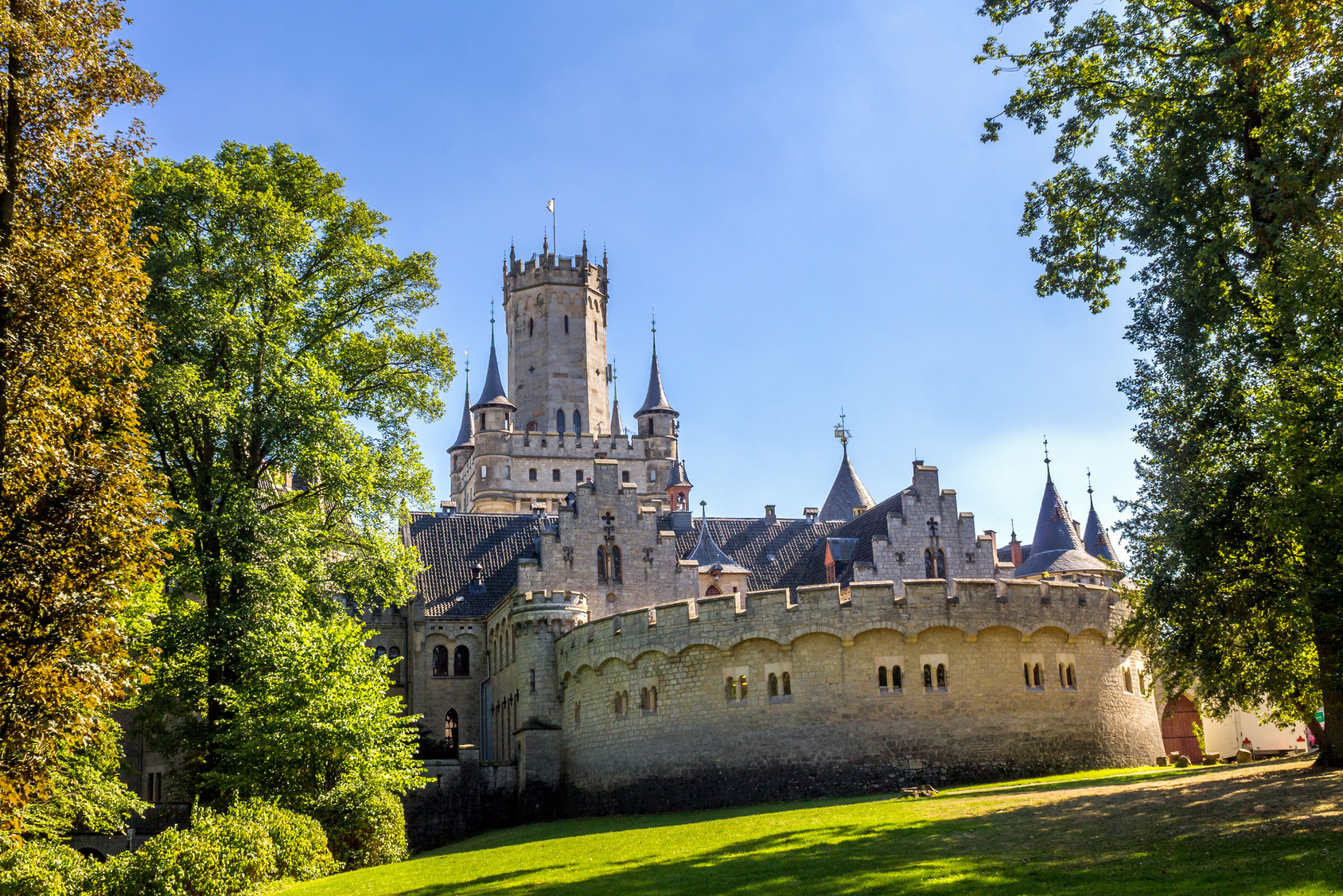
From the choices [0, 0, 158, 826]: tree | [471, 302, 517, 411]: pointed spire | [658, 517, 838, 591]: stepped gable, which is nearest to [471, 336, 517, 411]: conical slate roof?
[471, 302, 517, 411]: pointed spire

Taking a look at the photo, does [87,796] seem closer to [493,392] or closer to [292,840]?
[292,840]

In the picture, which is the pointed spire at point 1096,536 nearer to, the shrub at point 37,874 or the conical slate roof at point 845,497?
the conical slate roof at point 845,497

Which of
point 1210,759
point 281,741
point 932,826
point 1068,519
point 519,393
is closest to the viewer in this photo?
point 932,826

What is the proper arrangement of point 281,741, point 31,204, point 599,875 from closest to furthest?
point 31,204, point 599,875, point 281,741

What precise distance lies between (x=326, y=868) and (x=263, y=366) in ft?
41.0

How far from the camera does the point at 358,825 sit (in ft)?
98.9

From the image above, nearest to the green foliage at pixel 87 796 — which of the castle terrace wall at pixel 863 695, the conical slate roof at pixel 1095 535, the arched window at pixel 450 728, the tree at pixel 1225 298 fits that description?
the castle terrace wall at pixel 863 695

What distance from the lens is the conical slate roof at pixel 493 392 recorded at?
84.3 meters

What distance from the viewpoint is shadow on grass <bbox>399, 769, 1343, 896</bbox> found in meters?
15.8

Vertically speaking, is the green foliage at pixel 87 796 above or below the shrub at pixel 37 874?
above

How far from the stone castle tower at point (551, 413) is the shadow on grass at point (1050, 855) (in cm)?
5858

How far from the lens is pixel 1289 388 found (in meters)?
21.2

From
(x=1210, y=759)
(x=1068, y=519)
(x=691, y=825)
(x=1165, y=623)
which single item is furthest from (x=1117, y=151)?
(x=1068, y=519)

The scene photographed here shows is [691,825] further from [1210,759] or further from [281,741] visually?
[1210,759]
